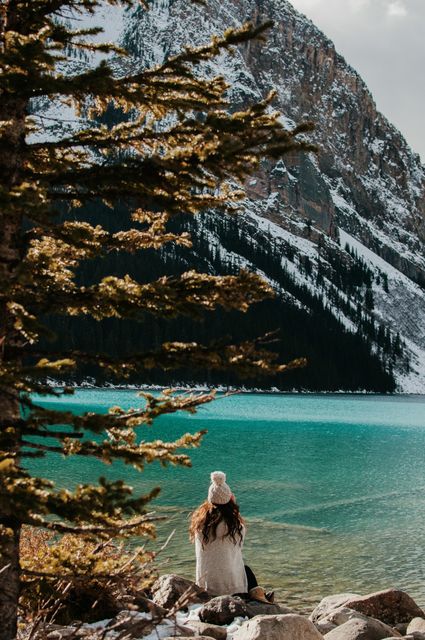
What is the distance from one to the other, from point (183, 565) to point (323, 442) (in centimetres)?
3373

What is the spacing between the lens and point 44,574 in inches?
180

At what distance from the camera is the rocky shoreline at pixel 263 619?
7781 mm

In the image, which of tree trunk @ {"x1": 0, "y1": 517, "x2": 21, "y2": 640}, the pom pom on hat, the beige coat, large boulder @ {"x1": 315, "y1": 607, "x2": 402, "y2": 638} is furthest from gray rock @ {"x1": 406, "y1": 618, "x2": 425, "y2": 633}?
tree trunk @ {"x1": 0, "y1": 517, "x2": 21, "y2": 640}

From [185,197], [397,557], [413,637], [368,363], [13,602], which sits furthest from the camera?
[368,363]

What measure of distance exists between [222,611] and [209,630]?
90 cm

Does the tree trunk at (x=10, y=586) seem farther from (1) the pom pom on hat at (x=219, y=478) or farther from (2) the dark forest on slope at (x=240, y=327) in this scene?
(2) the dark forest on slope at (x=240, y=327)

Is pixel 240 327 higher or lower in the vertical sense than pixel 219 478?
higher

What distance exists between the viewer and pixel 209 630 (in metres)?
8.65

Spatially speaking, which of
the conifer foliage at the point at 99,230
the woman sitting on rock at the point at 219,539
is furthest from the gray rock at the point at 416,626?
the conifer foliage at the point at 99,230

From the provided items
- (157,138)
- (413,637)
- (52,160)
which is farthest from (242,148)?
(413,637)

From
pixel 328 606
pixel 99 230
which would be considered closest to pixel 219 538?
pixel 328 606

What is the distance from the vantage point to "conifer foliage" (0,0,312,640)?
410 cm

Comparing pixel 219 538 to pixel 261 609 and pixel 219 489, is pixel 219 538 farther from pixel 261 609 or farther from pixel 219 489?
pixel 261 609

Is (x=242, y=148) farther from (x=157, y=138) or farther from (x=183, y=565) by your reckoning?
(x=183, y=565)
